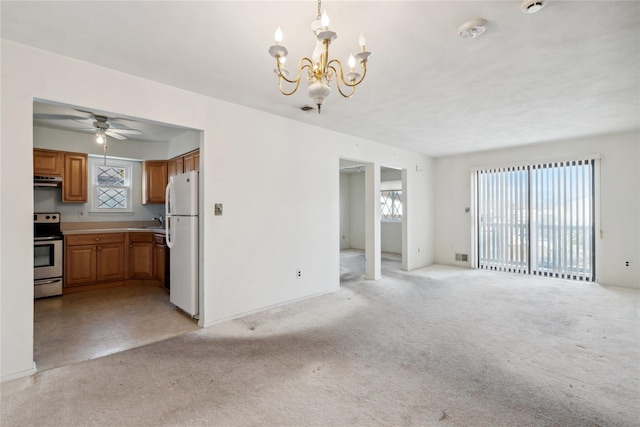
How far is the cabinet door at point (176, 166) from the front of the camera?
14.4 ft

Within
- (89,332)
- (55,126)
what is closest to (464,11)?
(89,332)

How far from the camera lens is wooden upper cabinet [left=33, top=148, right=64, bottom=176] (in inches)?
170

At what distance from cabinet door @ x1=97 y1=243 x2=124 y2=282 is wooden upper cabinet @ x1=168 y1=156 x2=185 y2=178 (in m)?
1.45

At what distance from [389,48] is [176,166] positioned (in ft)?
12.0

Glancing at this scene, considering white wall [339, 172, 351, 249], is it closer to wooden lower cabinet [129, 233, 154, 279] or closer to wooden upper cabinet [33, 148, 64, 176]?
wooden lower cabinet [129, 233, 154, 279]

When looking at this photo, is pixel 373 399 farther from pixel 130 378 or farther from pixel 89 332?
pixel 89 332

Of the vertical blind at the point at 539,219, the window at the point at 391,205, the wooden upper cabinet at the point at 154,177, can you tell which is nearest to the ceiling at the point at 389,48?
the vertical blind at the point at 539,219

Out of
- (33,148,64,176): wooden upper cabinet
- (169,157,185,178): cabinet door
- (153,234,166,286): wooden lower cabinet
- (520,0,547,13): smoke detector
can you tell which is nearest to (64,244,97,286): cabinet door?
(153,234,166,286): wooden lower cabinet

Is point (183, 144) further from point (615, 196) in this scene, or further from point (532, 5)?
point (615, 196)

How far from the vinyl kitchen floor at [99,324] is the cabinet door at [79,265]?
218 mm

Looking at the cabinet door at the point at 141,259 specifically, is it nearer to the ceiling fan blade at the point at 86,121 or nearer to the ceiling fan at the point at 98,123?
the ceiling fan at the point at 98,123

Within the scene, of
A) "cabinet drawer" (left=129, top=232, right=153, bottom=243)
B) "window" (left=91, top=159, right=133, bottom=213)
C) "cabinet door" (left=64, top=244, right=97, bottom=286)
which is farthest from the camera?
"window" (left=91, top=159, right=133, bottom=213)

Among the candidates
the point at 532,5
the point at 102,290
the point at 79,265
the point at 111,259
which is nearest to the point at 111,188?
the point at 111,259

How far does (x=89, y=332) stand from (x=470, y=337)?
12.5 feet
